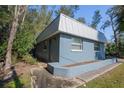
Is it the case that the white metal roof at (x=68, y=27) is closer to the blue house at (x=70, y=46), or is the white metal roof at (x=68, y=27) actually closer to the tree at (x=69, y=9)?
the blue house at (x=70, y=46)

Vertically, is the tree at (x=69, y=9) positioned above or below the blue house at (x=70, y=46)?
above

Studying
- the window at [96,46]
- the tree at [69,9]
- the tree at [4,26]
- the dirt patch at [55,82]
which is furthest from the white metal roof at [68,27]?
the tree at [69,9]

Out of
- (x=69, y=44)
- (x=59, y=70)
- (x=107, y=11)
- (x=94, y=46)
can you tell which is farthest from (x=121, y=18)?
(x=59, y=70)

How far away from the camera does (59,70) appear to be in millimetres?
9836

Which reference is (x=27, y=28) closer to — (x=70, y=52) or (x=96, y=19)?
(x=70, y=52)

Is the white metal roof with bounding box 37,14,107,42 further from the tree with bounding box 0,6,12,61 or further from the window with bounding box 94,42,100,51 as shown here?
the tree with bounding box 0,6,12,61

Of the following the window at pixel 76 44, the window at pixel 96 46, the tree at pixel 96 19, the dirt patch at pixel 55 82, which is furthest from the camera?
the tree at pixel 96 19

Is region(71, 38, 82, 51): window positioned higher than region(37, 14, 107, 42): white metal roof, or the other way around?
region(37, 14, 107, 42): white metal roof

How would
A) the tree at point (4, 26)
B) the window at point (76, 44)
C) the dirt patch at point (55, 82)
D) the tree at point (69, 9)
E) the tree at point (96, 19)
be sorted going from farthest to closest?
the tree at point (96, 19), the tree at point (69, 9), the window at point (76, 44), the tree at point (4, 26), the dirt patch at point (55, 82)

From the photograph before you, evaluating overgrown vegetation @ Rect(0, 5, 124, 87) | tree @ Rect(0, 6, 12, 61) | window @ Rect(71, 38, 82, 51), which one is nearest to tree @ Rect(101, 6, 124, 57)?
overgrown vegetation @ Rect(0, 5, 124, 87)

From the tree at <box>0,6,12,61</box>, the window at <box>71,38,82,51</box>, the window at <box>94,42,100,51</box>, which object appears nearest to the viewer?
the tree at <box>0,6,12,61</box>

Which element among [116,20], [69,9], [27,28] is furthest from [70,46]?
[69,9]

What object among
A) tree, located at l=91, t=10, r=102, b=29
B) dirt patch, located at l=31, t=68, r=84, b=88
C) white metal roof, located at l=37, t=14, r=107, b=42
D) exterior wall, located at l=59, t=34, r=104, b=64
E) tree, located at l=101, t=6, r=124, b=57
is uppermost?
tree, located at l=91, t=10, r=102, b=29

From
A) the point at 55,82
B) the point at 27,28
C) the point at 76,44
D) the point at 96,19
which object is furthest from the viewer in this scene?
the point at 96,19
